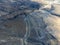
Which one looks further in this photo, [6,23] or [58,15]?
[58,15]

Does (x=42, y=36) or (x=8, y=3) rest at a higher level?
(x=8, y=3)

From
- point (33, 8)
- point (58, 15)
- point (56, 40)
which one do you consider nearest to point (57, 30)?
point (56, 40)

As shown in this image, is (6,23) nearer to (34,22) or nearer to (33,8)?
(34,22)

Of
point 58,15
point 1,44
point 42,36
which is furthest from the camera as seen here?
point 58,15

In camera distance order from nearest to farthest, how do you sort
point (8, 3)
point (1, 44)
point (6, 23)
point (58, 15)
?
point (1, 44) → point (6, 23) → point (58, 15) → point (8, 3)

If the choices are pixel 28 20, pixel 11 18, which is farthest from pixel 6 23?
pixel 28 20

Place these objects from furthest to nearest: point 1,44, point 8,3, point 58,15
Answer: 1. point 8,3
2. point 58,15
3. point 1,44

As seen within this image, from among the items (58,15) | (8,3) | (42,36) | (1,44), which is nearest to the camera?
(1,44)

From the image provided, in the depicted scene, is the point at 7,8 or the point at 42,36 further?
the point at 7,8

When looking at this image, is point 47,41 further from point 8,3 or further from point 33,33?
point 8,3
